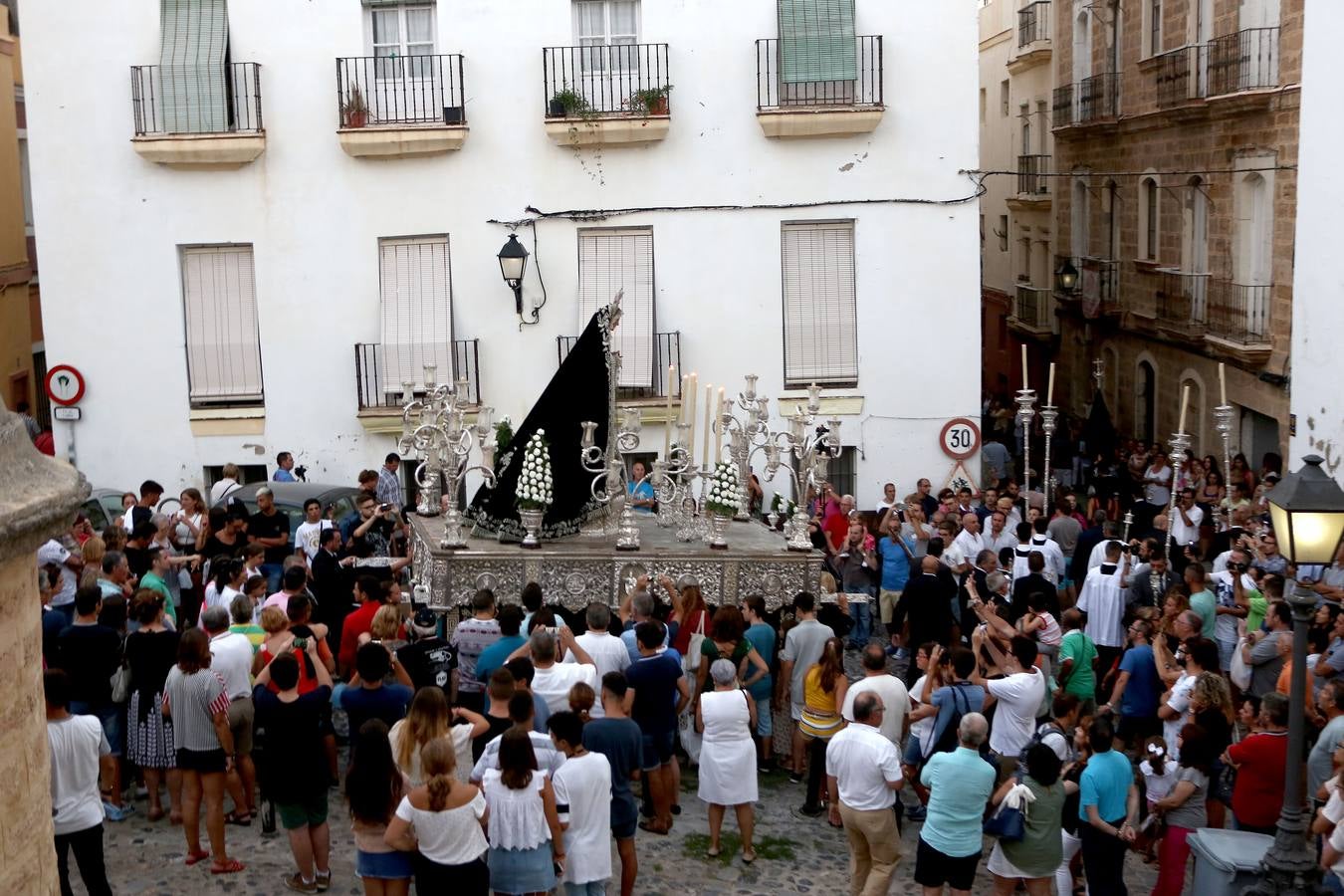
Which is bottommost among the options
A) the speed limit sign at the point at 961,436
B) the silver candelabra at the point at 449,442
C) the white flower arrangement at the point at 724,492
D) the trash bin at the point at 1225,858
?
the trash bin at the point at 1225,858

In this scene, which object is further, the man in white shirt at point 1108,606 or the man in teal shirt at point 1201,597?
the man in white shirt at point 1108,606

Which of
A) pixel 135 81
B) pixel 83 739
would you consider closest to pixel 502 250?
pixel 135 81

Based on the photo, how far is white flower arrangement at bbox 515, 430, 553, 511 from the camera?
13.5 metres

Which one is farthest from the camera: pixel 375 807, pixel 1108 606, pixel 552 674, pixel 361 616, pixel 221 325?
pixel 221 325

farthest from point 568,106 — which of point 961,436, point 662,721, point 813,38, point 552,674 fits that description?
point 552,674

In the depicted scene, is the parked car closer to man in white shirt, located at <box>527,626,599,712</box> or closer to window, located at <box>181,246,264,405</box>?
window, located at <box>181,246,264,405</box>

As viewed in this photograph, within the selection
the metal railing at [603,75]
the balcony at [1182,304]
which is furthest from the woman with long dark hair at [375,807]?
the balcony at [1182,304]

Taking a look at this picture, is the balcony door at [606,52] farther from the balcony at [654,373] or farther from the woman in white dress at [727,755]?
the woman in white dress at [727,755]

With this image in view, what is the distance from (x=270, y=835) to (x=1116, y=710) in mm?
5646

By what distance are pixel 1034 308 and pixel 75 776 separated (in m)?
24.0

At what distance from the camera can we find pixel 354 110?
63.1ft

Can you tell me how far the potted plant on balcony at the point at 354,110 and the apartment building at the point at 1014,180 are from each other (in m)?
12.9

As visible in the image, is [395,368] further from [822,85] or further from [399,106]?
[822,85]

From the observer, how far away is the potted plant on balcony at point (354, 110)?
63.1 ft
